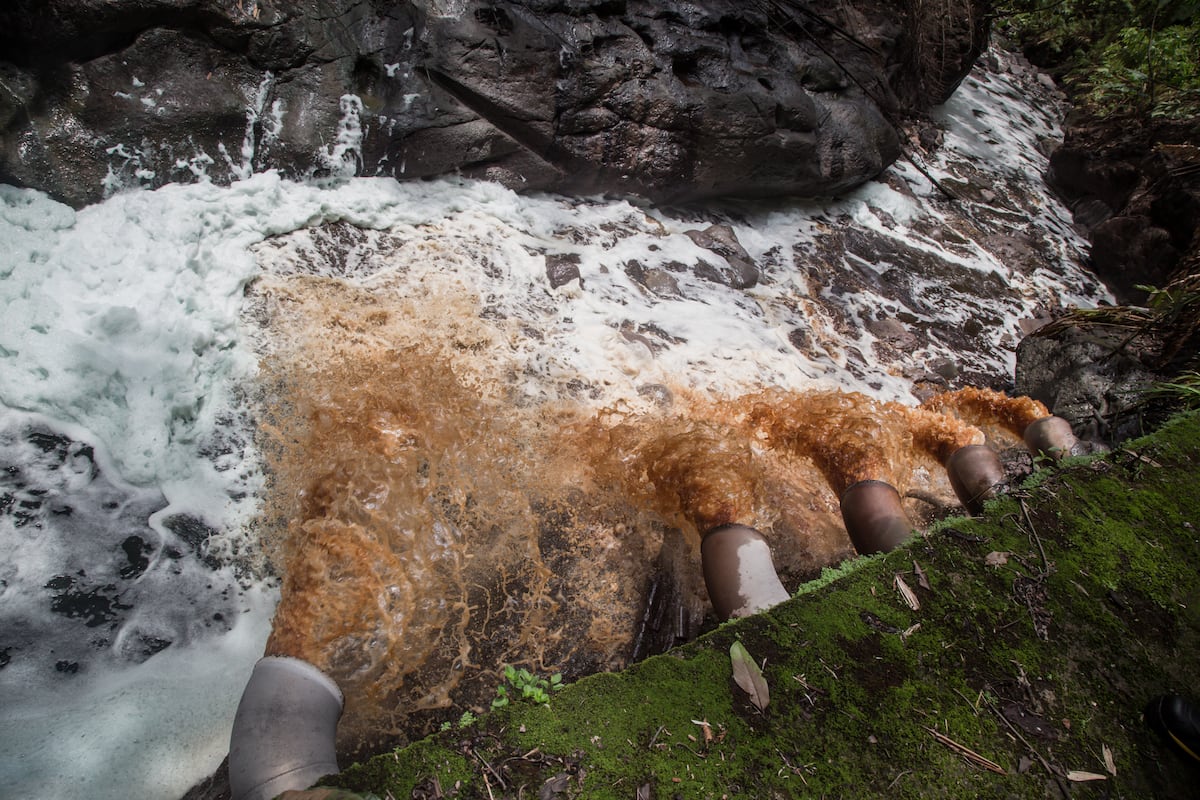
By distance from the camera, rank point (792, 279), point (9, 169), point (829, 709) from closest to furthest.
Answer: point (829, 709) < point (9, 169) < point (792, 279)

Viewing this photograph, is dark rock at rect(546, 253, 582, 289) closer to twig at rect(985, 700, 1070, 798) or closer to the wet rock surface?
twig at rect(985, 700, 1070, 798)

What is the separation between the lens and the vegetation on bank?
28.7 ft

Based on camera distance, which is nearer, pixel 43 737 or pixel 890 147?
pixel 43 737

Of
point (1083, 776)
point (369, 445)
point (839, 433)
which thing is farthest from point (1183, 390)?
point (369, 445)

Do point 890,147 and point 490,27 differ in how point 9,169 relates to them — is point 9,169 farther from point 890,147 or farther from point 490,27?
point 890,147

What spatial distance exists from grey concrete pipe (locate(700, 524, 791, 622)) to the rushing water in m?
0.27

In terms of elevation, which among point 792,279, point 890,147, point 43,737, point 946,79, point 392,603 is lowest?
point 43,737

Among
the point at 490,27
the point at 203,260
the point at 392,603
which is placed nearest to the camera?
the point at 392,603

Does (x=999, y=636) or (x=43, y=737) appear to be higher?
(x=999, y=636)

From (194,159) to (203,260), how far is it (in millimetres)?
922

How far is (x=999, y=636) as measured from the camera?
2.32 meters

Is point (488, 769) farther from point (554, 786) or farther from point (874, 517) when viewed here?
point (874, 517)

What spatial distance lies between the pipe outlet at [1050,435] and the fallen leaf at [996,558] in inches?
67.2

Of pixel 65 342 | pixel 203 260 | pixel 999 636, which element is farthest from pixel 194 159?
pixel 999 636
